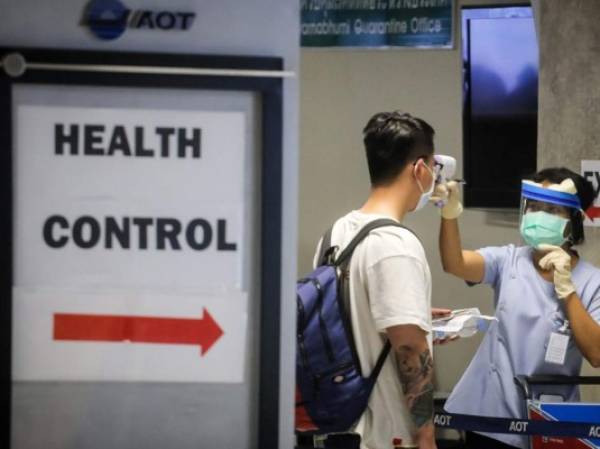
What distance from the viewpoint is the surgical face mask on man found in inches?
123

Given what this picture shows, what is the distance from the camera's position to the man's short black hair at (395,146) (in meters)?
2.52

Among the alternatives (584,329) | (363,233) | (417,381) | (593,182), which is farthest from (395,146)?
(593,182)

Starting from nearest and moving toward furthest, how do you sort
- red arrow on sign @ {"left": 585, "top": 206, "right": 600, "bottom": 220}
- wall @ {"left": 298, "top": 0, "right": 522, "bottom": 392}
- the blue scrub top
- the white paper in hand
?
the white paper in hand < the blue scrub top < red arrow on sign @ {"left": 585, "top": 206, "right": 600, "bottom": 220} < wall @ {"left": 298, "top": 0, "right": 522, "bottom": 392}

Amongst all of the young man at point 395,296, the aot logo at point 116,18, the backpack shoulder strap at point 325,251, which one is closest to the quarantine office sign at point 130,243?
the aot logo at point 116,18

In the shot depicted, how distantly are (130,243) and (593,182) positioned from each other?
2.76 metres

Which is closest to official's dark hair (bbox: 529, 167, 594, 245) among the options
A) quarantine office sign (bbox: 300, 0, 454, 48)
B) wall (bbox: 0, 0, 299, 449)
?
wall (bbox: 0, 0, 299, 449)

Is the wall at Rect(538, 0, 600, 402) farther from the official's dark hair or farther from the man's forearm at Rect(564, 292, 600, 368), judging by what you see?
the man's forearm at Rect(564, 292, 600, 368)

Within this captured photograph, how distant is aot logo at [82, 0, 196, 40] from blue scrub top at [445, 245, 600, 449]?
196 centimetres

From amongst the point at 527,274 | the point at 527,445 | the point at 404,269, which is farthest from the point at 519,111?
the point at 404,269

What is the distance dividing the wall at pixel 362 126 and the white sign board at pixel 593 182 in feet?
6.59

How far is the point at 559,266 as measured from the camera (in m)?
3.03

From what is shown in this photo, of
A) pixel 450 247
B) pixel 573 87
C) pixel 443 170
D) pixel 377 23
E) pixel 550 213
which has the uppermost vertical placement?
pixel 377 23

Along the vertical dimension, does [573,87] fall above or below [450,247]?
above

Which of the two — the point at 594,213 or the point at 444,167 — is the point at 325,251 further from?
the point at 594,213
